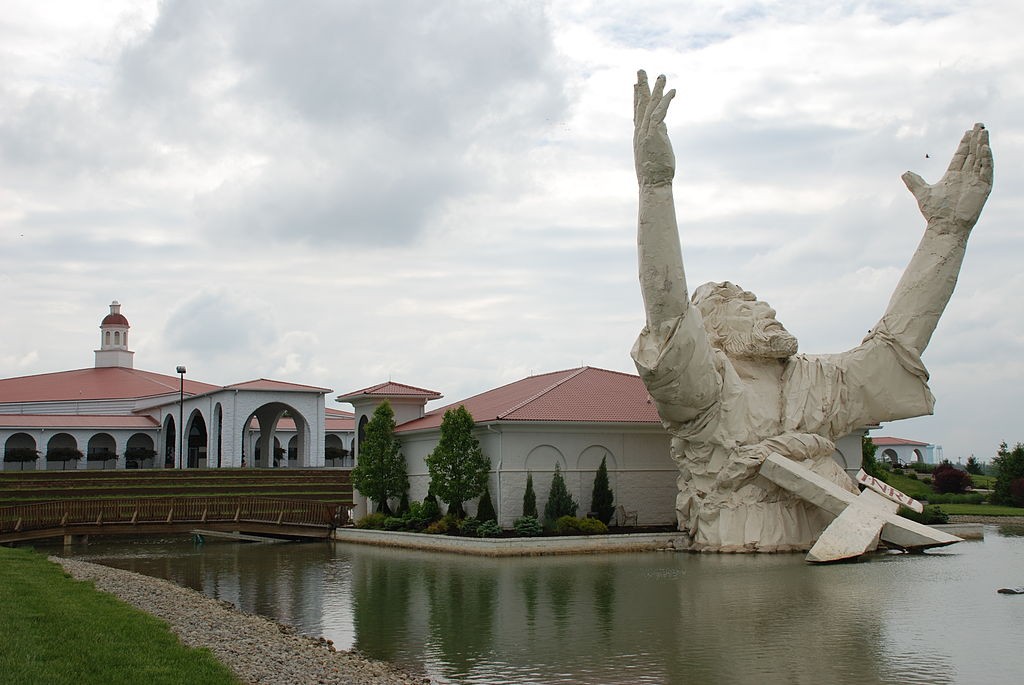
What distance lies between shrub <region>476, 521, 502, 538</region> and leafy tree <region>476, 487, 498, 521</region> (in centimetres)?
28

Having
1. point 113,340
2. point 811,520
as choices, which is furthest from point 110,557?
point 113,340

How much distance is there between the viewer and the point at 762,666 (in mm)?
9477

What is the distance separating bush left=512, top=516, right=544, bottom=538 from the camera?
23516mm

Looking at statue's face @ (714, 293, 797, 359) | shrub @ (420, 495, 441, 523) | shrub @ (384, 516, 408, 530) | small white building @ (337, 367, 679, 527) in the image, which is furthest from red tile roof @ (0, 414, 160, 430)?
statue's face @ (714, 293, 797, 359)

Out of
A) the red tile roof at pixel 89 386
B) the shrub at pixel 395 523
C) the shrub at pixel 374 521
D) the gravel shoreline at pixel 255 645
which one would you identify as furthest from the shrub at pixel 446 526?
the red tile roof at pixel 89 386

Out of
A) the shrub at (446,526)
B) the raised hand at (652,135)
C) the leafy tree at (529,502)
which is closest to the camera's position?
the raised hand at (652,135)

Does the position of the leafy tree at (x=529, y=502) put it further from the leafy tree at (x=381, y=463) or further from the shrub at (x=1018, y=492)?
the shrub at (x=1018, y=492)

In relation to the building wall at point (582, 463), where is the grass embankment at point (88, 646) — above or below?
below

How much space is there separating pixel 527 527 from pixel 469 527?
5.04 ft

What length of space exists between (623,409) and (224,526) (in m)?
11.5

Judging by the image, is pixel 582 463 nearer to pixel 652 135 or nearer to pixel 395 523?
pixel 395 523

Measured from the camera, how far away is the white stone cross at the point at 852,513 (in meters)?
19.1

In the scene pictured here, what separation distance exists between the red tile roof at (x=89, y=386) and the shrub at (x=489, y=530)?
3216cm

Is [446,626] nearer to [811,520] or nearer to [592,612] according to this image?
[592,612]
